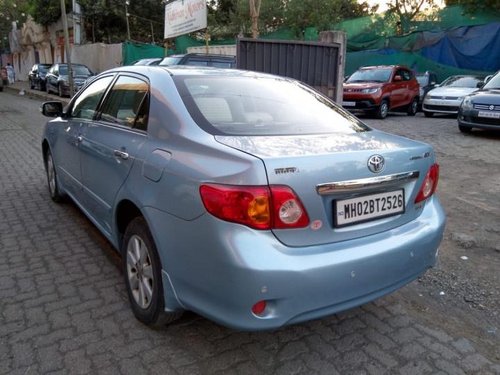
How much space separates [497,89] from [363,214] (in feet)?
31.9

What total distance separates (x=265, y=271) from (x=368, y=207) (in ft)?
2.34

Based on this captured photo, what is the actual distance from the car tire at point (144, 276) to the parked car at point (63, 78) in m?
18.7

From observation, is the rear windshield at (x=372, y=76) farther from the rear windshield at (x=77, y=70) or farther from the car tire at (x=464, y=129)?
the rear windshield at (x=77, y=70)

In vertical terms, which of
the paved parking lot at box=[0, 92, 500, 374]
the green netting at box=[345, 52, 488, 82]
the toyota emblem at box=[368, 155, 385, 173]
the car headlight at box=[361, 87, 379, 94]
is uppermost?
the green netting at box=[345, 52, 488, 82]

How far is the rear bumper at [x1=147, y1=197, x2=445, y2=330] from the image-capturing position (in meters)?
2.05

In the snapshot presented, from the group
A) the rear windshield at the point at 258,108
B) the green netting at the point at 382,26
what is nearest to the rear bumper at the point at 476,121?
the rear windshield at the point at 258,108

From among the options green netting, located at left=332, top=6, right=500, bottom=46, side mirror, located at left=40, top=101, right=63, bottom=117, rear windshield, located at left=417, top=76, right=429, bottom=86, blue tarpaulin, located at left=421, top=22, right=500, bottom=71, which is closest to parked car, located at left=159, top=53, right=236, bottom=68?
side mirror, located at left=40, top=101, right=63, bottom=117

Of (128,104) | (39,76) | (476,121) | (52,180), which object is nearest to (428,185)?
(128,104)

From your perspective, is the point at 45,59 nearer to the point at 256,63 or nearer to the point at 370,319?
the point at 256,63

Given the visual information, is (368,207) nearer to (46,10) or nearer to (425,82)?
(425,82)

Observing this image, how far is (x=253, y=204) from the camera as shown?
2.06 meters

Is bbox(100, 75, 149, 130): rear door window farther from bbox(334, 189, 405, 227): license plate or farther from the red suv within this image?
the red suv

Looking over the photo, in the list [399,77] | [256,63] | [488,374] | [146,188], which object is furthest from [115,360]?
[399,77]

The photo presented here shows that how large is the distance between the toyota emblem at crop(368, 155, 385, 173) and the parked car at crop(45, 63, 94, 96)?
1952 centimetres
